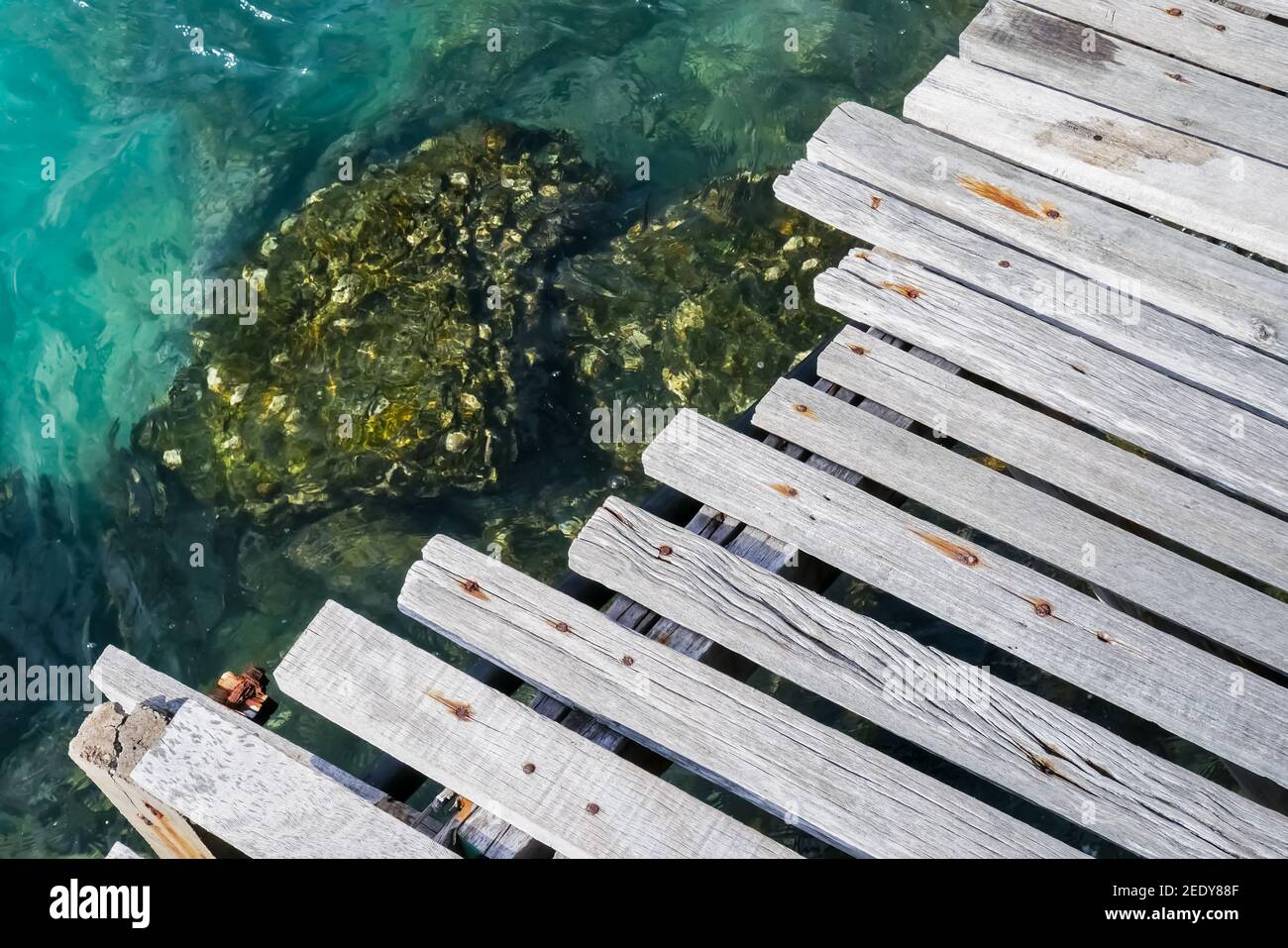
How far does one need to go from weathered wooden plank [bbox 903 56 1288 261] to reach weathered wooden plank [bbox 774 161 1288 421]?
1.72 feet

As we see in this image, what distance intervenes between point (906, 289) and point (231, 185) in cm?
427

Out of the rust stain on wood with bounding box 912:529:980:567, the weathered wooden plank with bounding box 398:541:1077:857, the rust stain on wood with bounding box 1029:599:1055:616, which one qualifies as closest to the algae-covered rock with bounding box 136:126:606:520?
the weathered wooden plank with bounding box 398:541:1077:857

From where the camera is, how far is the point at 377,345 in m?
6.58

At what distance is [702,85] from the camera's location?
25.2 ft

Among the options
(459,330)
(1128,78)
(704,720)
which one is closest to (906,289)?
(1128,78)

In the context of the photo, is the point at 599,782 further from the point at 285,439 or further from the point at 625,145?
the point at 625,145

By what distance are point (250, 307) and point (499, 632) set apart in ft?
11.8

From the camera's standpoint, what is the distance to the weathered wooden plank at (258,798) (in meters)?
A: 3.52

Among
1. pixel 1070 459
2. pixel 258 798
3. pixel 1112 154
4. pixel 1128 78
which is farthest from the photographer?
Result: pixel 1128 78

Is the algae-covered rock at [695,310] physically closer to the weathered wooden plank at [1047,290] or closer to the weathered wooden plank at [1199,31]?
the weathered wooden plank at [1047,290]

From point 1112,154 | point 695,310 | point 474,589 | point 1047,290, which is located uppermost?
point 1112,154

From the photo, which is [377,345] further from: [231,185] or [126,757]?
[126,757]

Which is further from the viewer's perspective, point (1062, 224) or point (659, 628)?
point (1062, 224)
